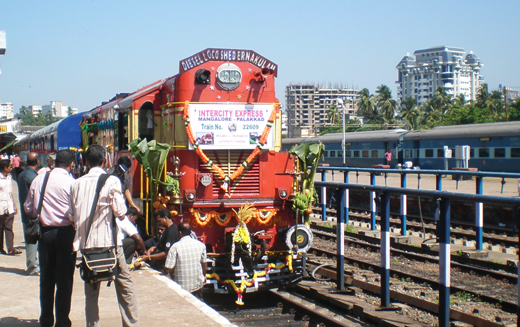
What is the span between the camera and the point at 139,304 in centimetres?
644

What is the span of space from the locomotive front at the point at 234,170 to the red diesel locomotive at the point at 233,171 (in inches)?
0.6

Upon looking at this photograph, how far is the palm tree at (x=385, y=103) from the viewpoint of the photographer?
94312mm

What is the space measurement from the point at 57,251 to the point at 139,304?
1.37 meters

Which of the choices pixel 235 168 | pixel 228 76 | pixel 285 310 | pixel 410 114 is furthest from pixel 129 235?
pixel 410 114

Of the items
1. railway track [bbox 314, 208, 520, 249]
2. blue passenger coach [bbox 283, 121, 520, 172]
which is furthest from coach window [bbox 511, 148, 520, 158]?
railway track [bbox 314, 208, 520, 249]

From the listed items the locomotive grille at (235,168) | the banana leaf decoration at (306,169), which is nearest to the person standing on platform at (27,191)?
the locomotive grille at (235,168)

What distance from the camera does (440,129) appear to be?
3422 cm

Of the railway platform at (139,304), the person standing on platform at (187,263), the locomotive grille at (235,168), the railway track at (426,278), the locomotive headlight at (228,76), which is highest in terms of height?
the locomotive headlight at (228,76)

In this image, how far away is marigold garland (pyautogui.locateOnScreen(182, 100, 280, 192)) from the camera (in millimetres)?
8500

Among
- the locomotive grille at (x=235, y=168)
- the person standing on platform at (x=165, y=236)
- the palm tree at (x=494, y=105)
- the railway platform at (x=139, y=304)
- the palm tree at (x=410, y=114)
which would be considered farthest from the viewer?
the palm tree at (x=410, y=114)

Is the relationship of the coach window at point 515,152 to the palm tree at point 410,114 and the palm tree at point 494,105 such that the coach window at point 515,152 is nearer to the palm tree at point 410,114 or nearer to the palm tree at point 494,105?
the palm tree at point 410,114

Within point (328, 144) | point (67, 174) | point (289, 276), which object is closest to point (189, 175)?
point (289, 276)

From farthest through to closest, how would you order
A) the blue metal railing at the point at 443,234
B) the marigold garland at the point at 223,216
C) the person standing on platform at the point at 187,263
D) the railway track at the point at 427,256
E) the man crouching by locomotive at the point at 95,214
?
the railway track at the point at 427,256
the marigold garland at the point at 223,216
the person standing on platform at the point at 187,263
the blue metal railing at the point at 443,234
the man crouching by locomotive at the point at 95,214

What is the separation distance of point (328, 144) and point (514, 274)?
116 ft
